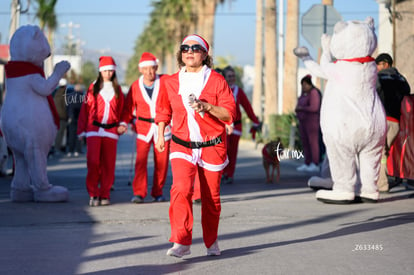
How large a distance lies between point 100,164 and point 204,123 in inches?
168

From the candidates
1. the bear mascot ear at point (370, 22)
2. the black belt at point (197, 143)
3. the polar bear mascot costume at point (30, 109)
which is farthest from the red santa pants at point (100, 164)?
the black belt at point (197, 143)

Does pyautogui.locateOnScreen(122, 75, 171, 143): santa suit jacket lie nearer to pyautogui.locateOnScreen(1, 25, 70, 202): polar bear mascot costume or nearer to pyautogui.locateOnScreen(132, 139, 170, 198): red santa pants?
pyautogui.locateOnScreen(132, 139, 170, 198): red santa pants

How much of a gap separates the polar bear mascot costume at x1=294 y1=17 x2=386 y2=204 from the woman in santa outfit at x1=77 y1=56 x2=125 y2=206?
109 inches

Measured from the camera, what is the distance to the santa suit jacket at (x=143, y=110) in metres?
11.2

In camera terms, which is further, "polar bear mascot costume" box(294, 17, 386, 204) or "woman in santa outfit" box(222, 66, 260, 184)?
"woman in santa outfit" box(222, 66, 260, 184)

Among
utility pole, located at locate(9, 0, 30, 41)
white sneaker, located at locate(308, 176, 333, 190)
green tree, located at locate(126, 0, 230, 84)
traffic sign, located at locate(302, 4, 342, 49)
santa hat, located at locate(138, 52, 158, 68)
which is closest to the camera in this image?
santa hat, located at locate(138, 52, 158, 68)

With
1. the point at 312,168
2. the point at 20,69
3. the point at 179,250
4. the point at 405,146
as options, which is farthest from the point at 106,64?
the point at 312,168

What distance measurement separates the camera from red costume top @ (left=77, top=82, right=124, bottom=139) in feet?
36.1

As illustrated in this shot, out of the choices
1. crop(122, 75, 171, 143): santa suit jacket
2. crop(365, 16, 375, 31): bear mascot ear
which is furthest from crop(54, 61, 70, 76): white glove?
crop(365, 16, 375, 31): bear mascot ear

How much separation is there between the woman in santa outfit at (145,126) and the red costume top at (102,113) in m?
0.16

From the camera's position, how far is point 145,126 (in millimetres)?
11297

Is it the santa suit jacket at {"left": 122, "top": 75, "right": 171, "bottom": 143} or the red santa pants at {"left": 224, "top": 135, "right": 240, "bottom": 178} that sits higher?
the santa suit jacket at {"left": 122, "top": 75, "right": 171, "bottom": 143}

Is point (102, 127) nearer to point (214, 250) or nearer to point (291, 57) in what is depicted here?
point (214, 250)

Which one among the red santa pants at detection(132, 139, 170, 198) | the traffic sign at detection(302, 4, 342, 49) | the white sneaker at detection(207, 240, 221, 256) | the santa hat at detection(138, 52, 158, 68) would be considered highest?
the traffic sign at detection(302, 4, 342, 49)
